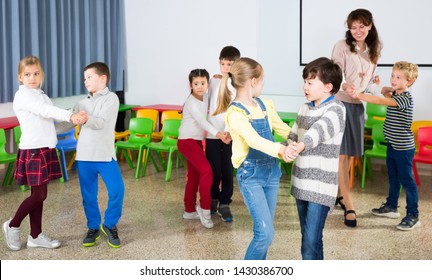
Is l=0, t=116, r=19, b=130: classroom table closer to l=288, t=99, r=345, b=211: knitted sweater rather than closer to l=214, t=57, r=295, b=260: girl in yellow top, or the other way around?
l=214, t=57, r=295, b=260: girl in yellow top

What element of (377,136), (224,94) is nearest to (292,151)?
(224,94)

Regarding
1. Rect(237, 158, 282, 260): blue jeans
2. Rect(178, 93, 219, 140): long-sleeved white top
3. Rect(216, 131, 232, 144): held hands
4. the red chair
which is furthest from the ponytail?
the red chair

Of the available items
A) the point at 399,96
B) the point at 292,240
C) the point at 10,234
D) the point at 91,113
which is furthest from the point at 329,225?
the point at 10,234

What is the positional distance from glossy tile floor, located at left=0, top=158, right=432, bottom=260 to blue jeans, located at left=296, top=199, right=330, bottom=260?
80cm

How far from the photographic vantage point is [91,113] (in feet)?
11.7

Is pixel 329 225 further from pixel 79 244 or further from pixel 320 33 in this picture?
pixel 320 33

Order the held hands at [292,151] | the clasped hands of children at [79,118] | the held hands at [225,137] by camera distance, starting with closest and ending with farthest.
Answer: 1. the held hands at [292,151]
2. the clasped hands of children at [79,118]
3. the held hands at [225,137]

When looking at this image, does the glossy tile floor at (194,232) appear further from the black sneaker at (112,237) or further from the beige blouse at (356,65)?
the beige blouse at (356,65)

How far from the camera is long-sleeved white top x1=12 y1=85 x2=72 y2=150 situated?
3.42 meters

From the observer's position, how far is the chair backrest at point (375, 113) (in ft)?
19.9

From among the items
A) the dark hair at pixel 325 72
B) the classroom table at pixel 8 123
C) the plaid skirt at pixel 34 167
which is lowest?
the plaid skirt at pixel 34 167

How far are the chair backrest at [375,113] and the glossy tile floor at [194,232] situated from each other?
3.35 ft

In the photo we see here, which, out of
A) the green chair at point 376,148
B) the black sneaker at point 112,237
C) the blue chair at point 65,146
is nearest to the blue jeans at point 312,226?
the black sneaker at point 112,237

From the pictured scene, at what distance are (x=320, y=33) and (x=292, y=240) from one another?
3383 millimetres
